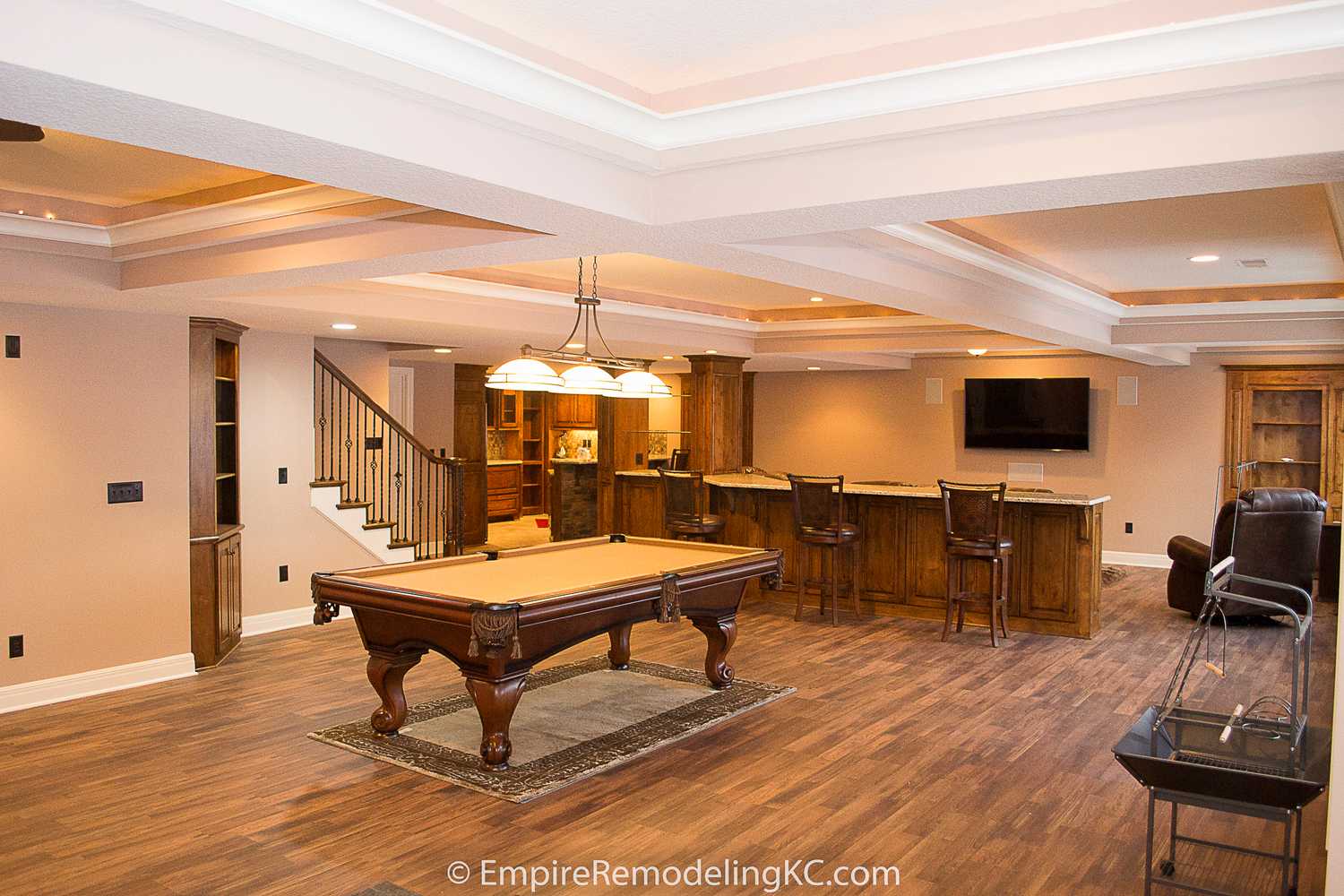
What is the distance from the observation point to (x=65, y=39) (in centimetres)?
184

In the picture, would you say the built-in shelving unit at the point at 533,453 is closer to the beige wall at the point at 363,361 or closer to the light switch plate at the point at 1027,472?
the beige wall at the point at 363,361

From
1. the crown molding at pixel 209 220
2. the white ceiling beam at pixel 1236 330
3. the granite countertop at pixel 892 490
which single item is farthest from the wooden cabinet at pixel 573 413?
the crown molding at pixel 209 220

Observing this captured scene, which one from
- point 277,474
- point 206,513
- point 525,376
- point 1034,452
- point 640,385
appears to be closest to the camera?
point 525,376

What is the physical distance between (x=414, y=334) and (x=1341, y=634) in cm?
621

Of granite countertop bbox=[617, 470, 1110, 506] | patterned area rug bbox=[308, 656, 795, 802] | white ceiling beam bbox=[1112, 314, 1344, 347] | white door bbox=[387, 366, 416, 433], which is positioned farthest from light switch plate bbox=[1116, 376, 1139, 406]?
white door bbox=[387, 366, 416, 433]

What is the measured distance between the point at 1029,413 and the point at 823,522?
4628 mm

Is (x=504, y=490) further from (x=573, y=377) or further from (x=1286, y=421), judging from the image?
(x=1286, y=421)

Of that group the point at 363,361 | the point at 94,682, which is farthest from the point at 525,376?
the point at 363,361

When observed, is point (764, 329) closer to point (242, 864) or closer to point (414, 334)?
point (414, 334)

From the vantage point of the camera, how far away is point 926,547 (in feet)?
26.2

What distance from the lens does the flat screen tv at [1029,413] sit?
1099 cm

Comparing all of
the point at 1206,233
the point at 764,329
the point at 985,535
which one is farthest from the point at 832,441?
the point at 1206,233

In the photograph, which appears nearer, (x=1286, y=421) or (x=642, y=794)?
(x=642, y=794)

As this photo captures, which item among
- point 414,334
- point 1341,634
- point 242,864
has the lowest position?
point 242,864
